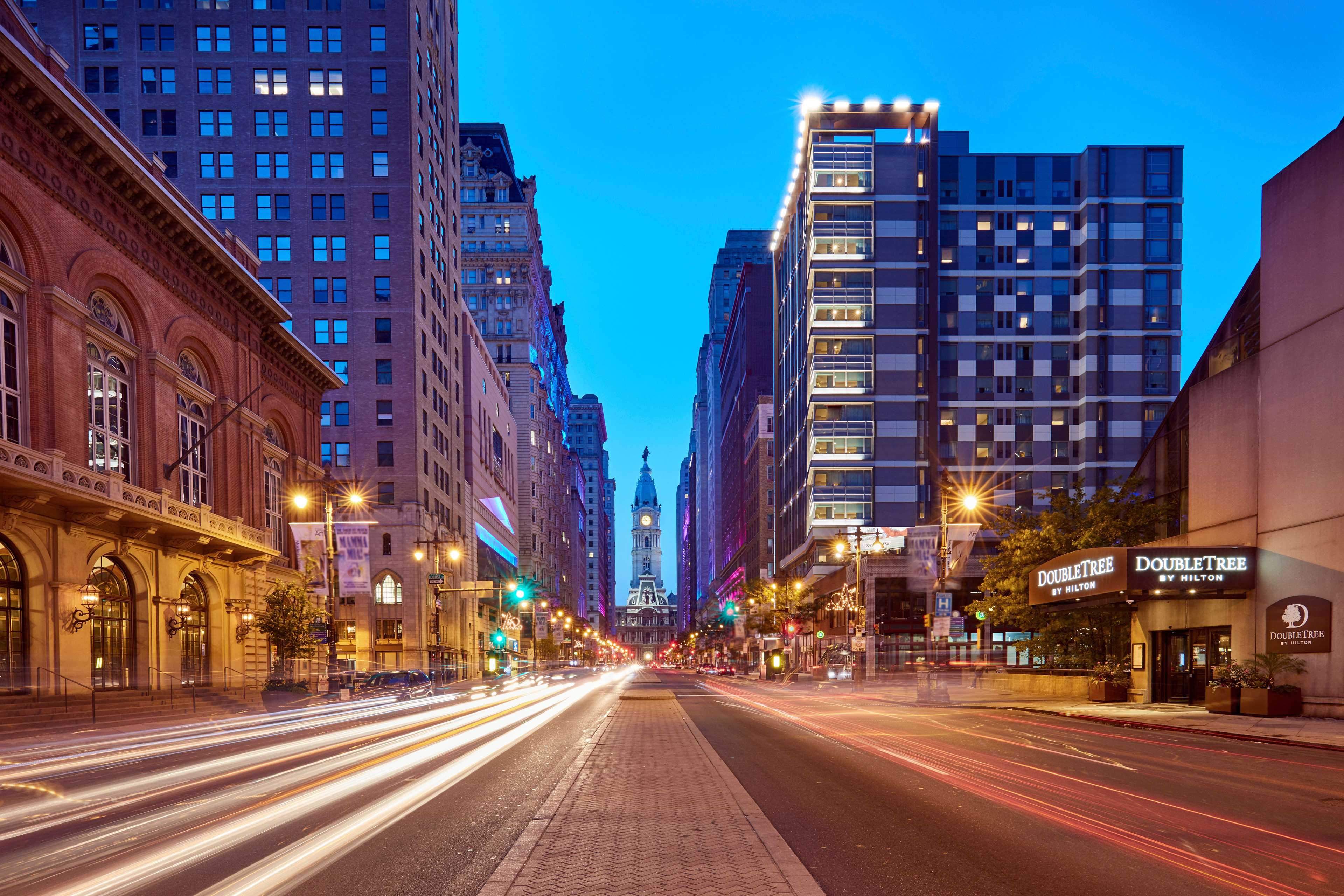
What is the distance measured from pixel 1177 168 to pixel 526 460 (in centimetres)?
10436

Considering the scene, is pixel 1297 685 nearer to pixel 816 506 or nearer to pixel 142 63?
pixel 816 506

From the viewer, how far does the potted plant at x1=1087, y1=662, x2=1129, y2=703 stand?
3447 cm

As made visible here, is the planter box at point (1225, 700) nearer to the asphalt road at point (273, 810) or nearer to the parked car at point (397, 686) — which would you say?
the asphalt road at point (273, 810)

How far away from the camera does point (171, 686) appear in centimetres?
3794

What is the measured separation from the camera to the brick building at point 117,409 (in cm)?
2994

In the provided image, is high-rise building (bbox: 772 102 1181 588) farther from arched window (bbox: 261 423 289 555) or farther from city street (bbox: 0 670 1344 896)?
city street (bbox: 0 670 1344 896)

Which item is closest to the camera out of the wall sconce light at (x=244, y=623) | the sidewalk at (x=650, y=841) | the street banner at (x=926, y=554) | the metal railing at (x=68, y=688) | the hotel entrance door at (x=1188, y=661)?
the sidewalk at (x=650, y=841)

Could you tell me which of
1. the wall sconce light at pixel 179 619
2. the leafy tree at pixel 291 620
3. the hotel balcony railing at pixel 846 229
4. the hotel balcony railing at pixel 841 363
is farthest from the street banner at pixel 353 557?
the hotel balcony railing at pixel 846 229

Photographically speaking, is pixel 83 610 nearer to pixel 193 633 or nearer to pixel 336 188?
pixel 193 633

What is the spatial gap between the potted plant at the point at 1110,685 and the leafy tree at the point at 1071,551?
1226 mm

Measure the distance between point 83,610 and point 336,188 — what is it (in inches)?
2209

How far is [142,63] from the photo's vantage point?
7619 cm

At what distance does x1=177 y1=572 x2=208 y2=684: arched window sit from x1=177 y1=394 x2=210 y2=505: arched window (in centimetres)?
375

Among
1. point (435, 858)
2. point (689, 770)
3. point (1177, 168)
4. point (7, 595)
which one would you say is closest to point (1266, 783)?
point (689, 770)
